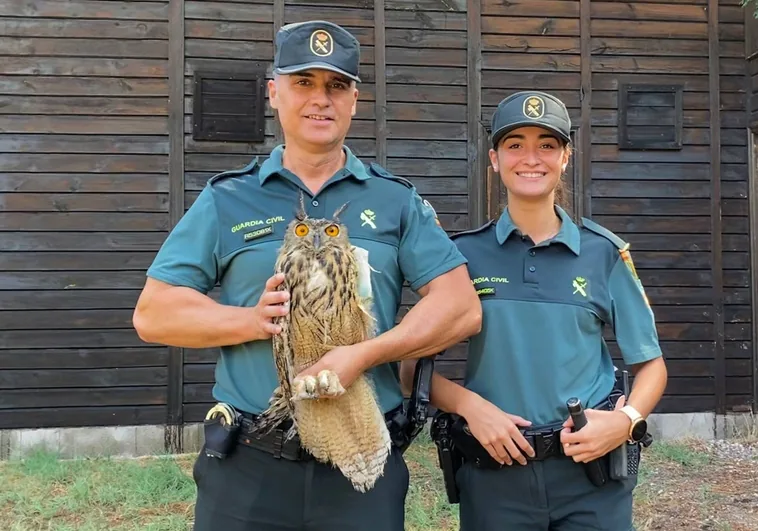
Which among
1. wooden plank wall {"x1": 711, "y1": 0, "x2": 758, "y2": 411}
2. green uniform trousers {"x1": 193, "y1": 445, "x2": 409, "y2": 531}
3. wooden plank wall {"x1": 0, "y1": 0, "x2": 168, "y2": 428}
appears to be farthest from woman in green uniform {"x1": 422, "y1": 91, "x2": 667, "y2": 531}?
wooden plank wall {"x1": 711, "y1": 0, "x2": 758, "y2": 411}

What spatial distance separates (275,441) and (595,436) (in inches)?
34.6

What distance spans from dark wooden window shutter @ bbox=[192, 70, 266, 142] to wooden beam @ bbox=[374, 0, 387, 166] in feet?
3.31

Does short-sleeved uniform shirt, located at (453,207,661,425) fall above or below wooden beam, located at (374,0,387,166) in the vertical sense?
below

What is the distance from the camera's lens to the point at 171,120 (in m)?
5.41

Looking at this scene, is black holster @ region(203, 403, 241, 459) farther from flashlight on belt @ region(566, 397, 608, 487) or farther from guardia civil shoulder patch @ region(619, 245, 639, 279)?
guardia civil shoulder patch @ region(619, 245, 639, 279)

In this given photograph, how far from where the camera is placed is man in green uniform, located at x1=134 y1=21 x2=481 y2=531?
1680 millimetres

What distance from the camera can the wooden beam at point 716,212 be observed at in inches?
234

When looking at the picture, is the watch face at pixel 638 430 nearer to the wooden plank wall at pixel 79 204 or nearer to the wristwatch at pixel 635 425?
the wristwatch at pixel 635 425

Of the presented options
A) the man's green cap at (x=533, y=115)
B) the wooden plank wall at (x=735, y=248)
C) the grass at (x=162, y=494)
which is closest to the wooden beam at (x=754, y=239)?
the wooden plank wall at (x=735, y=248)

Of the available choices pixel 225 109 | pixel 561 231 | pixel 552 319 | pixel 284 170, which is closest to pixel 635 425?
pixel 552 319

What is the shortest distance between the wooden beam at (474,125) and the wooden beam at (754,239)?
8.33 ft

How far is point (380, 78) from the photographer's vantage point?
5602mm

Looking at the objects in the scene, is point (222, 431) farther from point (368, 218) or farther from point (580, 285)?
point (580, 285)

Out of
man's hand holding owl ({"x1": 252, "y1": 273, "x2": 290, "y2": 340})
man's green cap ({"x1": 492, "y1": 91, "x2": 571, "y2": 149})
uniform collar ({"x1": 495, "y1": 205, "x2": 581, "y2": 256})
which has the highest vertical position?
man's green cap ({"x1": 492, "y1": 91, "x2": 571, "y2": 149})
